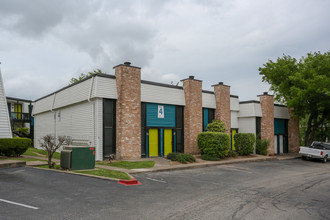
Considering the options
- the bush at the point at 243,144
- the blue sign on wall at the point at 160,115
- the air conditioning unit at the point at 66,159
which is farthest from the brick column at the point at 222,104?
the air conditioning unit at the point at 66,159

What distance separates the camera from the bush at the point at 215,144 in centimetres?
1938

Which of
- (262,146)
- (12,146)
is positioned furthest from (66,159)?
(262,146)

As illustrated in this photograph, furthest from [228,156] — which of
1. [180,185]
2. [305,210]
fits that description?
[305,210]

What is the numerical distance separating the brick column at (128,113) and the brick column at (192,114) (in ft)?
15.2

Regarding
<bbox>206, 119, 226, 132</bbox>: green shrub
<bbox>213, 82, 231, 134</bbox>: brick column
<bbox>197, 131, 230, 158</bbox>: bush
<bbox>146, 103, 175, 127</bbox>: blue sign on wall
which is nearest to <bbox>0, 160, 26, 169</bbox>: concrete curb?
<bbox>146, 103, 175, 127</bbox>: blue sign on wall

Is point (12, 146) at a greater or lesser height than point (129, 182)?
greater

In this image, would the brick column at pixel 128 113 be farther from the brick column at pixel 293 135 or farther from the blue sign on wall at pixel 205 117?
the brick column at pixel 293 135

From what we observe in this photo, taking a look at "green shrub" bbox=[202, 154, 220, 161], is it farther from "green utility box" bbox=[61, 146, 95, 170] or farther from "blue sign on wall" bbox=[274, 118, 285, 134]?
"blue sign on wall" bbox=[274, 118, 285, 134]

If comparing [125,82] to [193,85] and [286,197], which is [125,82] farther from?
[286,197]

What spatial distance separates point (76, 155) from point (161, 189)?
5.15m

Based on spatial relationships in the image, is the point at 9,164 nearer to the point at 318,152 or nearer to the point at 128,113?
the point at 128,113

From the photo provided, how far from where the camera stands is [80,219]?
241 inches

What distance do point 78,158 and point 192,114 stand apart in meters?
10.5

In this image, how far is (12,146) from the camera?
53.5 ft
